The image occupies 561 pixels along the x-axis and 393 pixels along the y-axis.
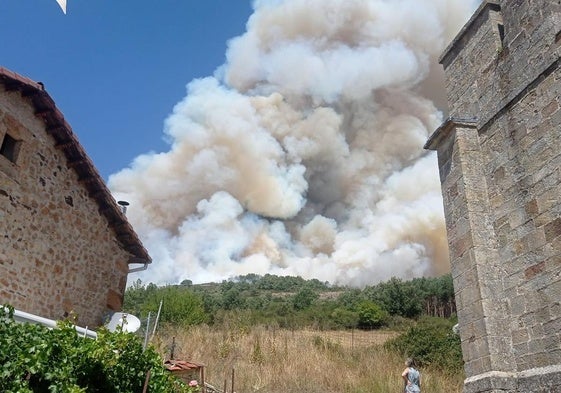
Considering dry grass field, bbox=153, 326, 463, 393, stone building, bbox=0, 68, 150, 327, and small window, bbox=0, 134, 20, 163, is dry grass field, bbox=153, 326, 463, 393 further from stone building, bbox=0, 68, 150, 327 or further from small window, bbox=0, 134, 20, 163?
small window, bbox=0, 134, 20, 163

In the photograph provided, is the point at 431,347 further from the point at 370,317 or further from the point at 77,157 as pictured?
the point at 370,317

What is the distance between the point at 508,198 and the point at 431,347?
14490 millimetres

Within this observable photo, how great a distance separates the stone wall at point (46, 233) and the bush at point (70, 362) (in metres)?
2.53

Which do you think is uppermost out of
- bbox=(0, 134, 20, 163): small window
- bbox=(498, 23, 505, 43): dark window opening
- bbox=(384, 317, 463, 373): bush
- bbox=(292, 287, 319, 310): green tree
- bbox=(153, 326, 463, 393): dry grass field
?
bbox=(292, 287, 319, 310): green tree

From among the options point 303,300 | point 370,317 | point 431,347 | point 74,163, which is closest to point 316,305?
point 303,300

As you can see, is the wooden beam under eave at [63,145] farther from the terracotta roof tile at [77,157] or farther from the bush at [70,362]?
the bush at [70,362]

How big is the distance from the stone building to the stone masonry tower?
6.26m

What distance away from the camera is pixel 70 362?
5.81 meters

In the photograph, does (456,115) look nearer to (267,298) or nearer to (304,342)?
(304,342)

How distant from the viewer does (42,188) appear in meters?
9.45

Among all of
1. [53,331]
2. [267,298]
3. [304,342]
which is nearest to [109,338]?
[53,331]

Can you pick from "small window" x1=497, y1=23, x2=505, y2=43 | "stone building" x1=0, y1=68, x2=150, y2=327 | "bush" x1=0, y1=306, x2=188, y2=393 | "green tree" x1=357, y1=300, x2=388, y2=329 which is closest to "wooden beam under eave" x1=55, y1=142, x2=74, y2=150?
"stone building" x1=0, y1=68, x2=150, y2=327

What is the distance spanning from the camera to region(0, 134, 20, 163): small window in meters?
8.77

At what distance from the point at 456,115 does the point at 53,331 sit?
19.0 feet
